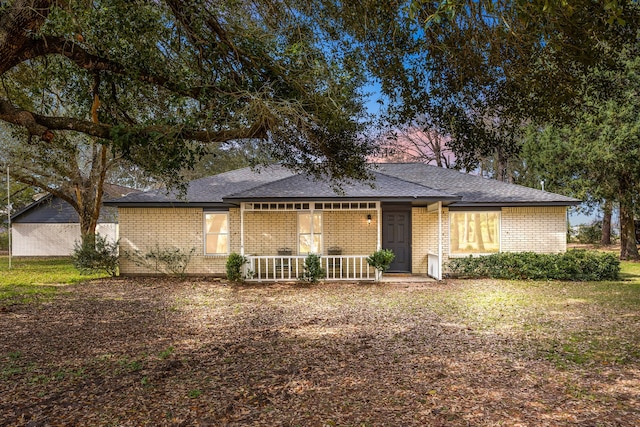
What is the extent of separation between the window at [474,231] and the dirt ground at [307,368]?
5238 mm

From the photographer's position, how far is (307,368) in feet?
16.5

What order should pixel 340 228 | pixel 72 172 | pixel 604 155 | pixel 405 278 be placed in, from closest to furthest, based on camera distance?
pixel 405 278
pixel 340 228
pixel 604 155
pixel 72 172

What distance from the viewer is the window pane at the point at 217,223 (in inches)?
573

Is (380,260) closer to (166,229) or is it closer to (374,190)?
(374,190)

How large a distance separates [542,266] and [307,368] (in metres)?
10.7

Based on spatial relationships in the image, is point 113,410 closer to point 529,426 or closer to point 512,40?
point 529,426

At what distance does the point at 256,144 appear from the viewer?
7.46 meters

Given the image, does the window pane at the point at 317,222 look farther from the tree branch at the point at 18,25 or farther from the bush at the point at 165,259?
the tree branch at the point at 18,25

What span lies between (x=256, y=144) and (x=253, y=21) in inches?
77.6

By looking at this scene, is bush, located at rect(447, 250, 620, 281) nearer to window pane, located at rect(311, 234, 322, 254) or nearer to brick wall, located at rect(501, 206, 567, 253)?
brick wall, located at rect(501, 206, 567, 253)

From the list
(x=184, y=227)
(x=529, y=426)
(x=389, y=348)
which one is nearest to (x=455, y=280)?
(x=389, y=348)

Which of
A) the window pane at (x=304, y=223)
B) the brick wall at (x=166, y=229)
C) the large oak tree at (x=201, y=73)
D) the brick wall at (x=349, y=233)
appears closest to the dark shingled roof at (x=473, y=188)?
the brick wall at (x=349, y=233)

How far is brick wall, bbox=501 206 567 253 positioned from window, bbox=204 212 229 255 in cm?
925

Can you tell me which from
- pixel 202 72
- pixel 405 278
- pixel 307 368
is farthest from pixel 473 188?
pixel 307 368
